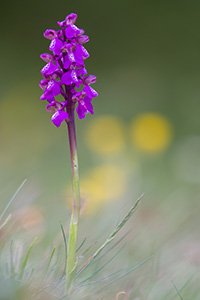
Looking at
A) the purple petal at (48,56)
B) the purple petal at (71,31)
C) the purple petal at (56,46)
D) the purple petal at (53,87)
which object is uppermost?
the purple petal at (71,31)

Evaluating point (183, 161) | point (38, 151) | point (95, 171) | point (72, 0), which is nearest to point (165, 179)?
point (183, 161)

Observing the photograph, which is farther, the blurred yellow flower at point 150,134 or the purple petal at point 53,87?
the blurred yellow flower at point 150,134

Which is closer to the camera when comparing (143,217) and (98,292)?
(98,292)

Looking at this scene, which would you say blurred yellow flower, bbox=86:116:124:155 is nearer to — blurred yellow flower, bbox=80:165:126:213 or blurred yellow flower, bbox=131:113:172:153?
blurred yellow flower, bbox=131:113:172:153

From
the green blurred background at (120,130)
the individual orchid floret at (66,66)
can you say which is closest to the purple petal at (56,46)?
the individual orchid floret at (66,66)

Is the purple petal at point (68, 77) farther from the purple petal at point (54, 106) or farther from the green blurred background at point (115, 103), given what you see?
the green blurred background at point (115, 103)

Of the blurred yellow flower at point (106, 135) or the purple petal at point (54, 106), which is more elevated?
the blurred yellow flower at point (106, 135)

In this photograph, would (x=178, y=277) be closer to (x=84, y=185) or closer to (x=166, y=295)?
(x=166, y=295)

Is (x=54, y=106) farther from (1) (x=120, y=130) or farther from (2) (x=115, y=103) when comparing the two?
(2) (x=115, y=103)
